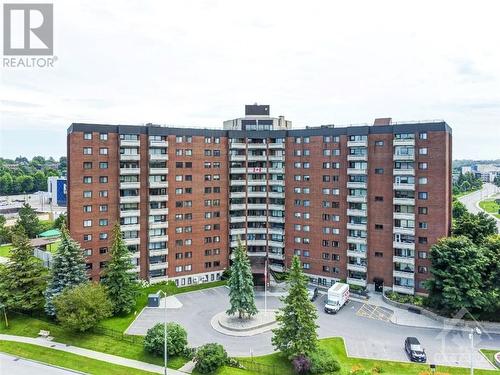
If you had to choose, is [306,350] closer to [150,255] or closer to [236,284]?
[236,284]

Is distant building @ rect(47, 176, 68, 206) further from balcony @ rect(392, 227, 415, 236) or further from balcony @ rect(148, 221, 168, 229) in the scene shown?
balcony @ rect(392, 227, 415, 236)

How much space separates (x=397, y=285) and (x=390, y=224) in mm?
9261

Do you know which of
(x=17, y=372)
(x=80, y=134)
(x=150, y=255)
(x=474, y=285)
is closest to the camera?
(x=17, y=372)

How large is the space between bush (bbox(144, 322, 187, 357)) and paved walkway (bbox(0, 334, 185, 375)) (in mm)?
1600

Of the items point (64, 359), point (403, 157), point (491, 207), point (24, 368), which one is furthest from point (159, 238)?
point (491, 207)

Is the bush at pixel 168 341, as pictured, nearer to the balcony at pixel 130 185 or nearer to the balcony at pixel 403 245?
the balcony at pixel 130 185

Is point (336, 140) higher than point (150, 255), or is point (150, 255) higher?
point (336, 140)

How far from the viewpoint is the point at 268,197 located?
69.0 m

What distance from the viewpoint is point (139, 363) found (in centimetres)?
3922

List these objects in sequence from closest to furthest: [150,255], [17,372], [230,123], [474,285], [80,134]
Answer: [17,372], [474,285], [80,134], [150,255], [230,123]

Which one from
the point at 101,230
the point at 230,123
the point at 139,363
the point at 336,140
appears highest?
the point at 230,123

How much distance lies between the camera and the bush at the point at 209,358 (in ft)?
121

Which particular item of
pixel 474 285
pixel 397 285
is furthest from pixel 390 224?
pixel 474 285

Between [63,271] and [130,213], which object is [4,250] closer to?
[130,213]
